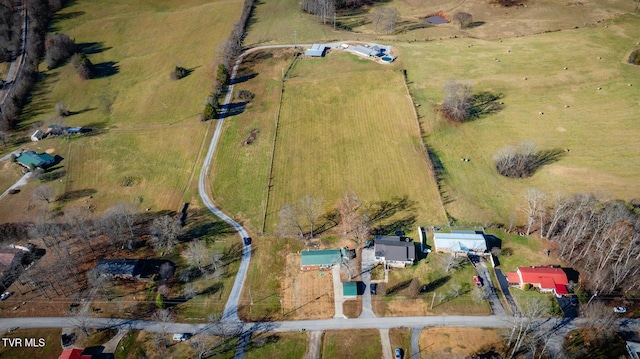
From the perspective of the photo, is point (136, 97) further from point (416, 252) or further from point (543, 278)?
point (543, 278)

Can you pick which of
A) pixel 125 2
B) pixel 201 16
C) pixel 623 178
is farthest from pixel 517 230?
pixel 125 2

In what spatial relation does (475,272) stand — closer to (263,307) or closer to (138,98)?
(263,307)

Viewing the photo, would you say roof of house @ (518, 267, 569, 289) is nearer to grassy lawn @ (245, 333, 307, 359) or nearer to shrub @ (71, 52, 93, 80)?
grassy lawn @ (245, 333, 307, 359)

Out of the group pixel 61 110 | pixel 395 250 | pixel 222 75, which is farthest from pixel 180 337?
pixel 61 110

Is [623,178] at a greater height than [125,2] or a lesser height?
lesser

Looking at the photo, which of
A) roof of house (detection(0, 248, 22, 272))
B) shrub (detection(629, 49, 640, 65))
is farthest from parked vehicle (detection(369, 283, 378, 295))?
shrub (detection(629, 49, 640, 65))

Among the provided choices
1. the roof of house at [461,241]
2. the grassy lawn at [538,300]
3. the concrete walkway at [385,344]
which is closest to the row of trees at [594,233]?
the grassy lawn at [538,300]
